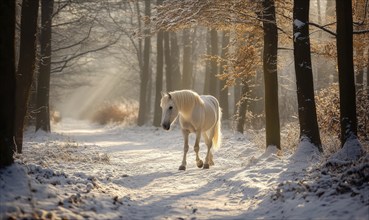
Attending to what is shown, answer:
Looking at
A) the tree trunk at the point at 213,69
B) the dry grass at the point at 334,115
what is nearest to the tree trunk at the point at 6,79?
the dry grass at the point at 334,115

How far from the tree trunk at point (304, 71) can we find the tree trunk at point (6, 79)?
637cm

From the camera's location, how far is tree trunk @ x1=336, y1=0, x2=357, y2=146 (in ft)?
24.6

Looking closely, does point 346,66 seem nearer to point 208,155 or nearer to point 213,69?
point 208,155

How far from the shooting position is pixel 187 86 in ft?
85.8

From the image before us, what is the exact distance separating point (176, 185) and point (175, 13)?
4552 millimetres

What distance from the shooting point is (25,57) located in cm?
932

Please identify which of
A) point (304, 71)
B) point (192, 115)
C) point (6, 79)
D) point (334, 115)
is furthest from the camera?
point (334, 115)

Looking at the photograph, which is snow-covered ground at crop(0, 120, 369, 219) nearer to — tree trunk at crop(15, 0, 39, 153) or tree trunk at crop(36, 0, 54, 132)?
tree trunk at crop(15, 0, 39, 153)

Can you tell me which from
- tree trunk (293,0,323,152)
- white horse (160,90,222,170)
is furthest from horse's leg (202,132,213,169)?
tree trunk (293,0,323,152)

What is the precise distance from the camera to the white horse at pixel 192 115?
9.95 metres

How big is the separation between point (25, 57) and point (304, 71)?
6.98 meters

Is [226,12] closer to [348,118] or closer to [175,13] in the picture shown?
[175,13]

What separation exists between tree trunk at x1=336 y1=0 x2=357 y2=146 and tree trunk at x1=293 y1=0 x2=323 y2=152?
1.39 metres

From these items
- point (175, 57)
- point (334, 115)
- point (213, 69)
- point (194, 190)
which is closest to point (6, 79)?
point (194, 190)
